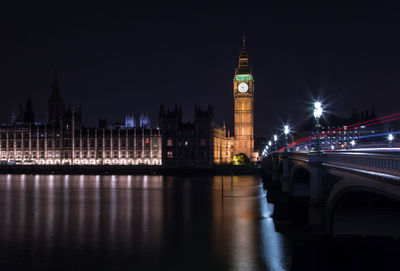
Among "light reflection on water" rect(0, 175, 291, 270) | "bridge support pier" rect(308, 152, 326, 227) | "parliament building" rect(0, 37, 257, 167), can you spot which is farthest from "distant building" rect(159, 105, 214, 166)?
"bridge support pier" rect(308, 152, 326, 227)

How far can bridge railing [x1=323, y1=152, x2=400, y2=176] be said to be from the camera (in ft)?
39.4

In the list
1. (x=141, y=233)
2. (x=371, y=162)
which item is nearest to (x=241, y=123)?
(x=141, y=233)

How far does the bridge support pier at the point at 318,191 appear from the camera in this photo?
21234 mm

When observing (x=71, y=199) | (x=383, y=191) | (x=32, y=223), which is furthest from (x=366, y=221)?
(x=71, y=199)

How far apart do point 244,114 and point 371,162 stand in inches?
4846

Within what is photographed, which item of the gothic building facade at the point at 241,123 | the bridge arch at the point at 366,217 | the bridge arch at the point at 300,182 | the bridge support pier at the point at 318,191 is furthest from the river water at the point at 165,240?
the gothic building facade at the point at 241,123

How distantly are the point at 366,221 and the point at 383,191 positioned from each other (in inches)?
351

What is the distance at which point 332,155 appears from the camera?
1948 cm

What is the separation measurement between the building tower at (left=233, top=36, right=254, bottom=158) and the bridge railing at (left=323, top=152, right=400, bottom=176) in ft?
384

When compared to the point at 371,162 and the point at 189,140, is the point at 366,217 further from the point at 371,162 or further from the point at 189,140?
the point at 189,140

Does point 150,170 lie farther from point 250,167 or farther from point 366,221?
point 366,221

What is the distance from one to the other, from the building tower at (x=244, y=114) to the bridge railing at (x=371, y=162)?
117082 mm

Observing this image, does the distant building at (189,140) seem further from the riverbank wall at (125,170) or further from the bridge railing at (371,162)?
the bridge railing at (371,162)

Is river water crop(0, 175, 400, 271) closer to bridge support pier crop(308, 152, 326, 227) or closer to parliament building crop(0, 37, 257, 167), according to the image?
bridge support pier crop(308, 152, 326, 227)
